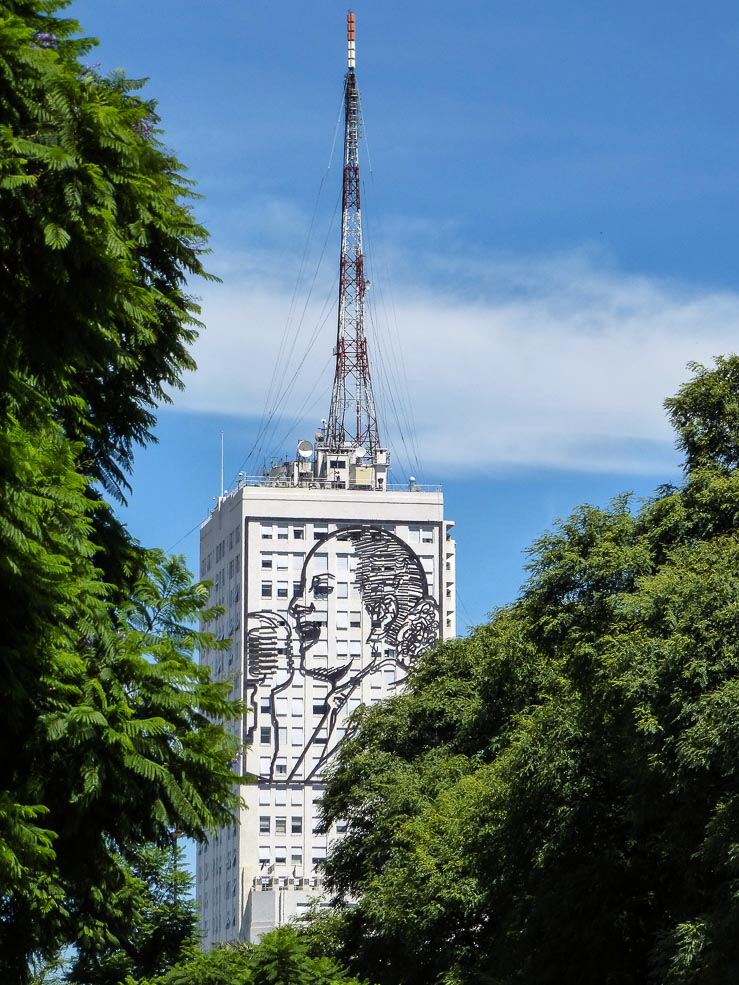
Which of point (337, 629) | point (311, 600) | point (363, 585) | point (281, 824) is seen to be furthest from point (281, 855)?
point (363, 585)

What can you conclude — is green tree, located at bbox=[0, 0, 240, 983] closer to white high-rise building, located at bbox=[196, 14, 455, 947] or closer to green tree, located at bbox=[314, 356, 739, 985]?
green tree, located at bbox=[314, 356, 739, 985]

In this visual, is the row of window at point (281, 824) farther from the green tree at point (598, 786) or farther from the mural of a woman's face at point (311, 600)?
the green tree at point (598, 786)

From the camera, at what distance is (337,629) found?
130875 millimetres

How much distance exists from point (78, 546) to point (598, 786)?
21.4m

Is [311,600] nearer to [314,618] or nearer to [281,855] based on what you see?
[314,618]

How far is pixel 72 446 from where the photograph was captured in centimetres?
1902

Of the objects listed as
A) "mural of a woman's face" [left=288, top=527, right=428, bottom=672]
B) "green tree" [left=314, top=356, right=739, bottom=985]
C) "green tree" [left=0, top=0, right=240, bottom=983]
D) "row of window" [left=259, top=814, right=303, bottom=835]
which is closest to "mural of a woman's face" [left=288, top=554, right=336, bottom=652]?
"mural of a woman's face" [left=288, top=527, right=428, bottom=672]

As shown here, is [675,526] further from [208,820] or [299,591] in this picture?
[299,591]

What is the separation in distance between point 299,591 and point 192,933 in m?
82.2

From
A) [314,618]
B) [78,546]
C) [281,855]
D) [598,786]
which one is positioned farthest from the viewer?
[314,618]

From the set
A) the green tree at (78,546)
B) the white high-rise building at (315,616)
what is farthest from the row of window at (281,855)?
the green tree at (78,546)

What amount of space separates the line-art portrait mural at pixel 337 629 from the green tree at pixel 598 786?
7968 cm

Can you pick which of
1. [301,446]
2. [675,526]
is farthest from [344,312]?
[675,526]

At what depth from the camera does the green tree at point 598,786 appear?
3109 centimetres
